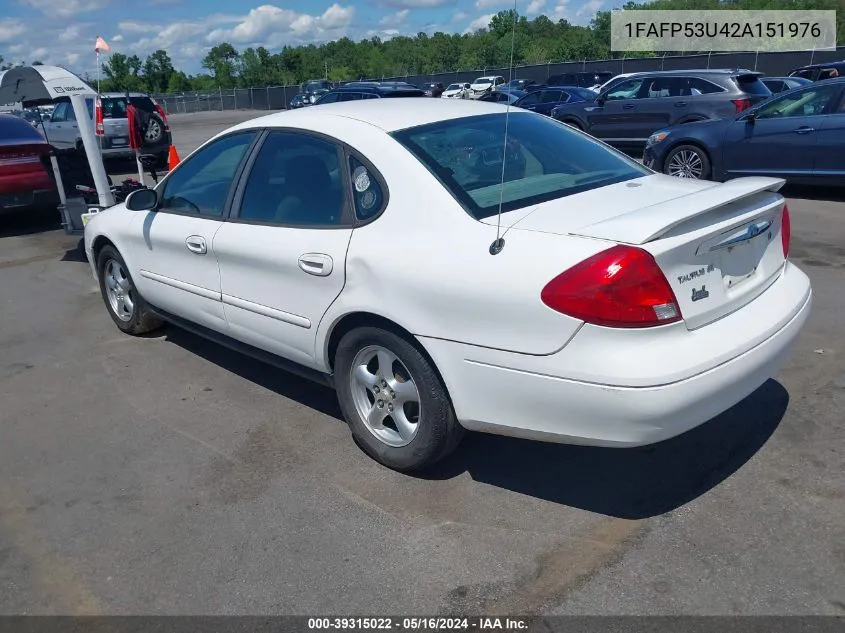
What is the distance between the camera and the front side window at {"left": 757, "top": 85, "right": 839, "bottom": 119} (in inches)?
367

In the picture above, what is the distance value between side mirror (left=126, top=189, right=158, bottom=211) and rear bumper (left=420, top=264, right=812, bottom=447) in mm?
2561

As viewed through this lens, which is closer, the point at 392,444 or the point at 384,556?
the point at 384,556

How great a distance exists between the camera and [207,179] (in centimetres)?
456

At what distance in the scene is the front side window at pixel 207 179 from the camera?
4.31 meters

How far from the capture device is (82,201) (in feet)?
25.0

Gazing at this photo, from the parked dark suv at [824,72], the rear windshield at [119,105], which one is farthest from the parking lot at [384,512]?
the parked dark suv at [824,72]

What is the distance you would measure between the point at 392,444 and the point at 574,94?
708 inches

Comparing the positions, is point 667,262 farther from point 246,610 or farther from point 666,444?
point 246,610

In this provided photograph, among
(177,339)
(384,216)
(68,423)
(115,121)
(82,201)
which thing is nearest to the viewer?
(384,216)

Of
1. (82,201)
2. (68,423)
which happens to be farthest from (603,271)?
(82,201)

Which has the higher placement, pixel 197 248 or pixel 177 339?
pixel 197 248

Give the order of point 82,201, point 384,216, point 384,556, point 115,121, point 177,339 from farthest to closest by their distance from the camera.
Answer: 1. point 115,121
2. point 82,201
3. point 177,339
4. point 384,216
5. point 384,556

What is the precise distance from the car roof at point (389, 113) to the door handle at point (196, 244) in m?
0.70

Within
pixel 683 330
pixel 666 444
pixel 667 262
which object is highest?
pixel 667 262
